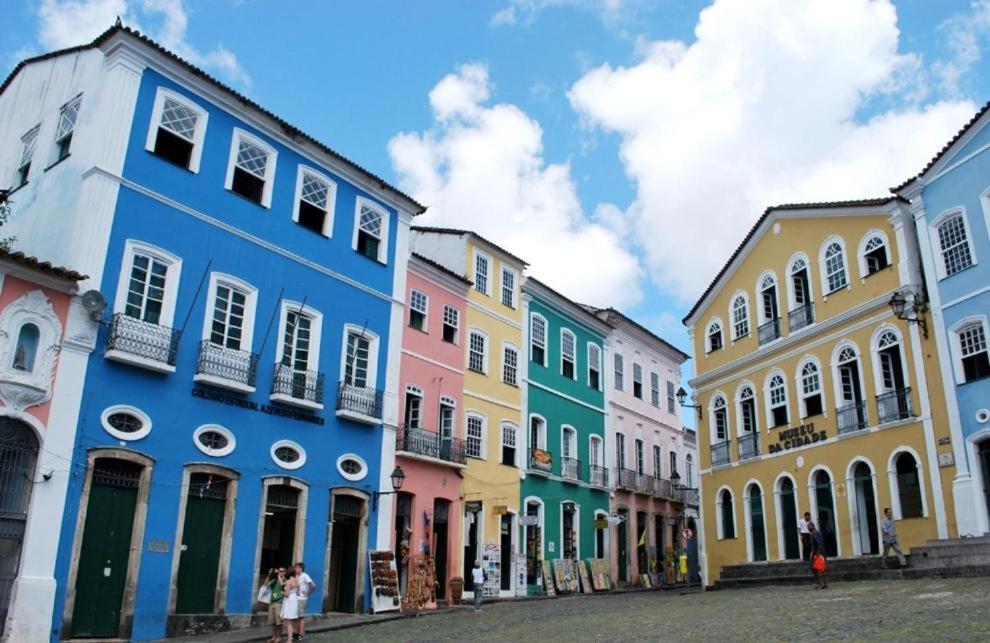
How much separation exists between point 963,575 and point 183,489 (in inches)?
633

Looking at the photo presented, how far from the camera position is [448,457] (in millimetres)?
24812

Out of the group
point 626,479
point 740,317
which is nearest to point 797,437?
point 740,317

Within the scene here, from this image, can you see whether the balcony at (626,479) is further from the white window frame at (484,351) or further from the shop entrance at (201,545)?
the shop entrance at (201,545)

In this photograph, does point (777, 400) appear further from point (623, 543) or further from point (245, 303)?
point (245, 303)

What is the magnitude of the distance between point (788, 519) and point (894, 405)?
549 cm

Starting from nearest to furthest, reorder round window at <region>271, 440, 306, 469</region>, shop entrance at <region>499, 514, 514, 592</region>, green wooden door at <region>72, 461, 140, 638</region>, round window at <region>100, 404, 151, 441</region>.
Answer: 1. green wooden door at <region>72, 461, 140, 638</region>
2. round window at <region>100, 404, 151, 441</region>
3. round window at <region>271, 440, 306, 469</region>
4. shop entrance at <region>499, 514, 514, 592</region>

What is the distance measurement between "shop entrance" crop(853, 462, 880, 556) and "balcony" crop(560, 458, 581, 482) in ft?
34.2

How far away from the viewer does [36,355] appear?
Result: 15062mm

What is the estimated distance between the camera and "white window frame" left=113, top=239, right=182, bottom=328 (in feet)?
54.5

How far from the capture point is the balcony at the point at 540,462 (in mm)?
29000

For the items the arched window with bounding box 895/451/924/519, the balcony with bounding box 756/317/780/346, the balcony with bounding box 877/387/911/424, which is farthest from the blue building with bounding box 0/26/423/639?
the arched window with bounding box 895/451/924/519

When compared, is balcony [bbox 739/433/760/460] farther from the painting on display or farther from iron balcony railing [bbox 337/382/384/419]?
iron balcony railing [bbox 337/382/384/419]

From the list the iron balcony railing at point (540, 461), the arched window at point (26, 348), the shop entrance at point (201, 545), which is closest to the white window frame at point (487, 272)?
the iron balcony railing at point (540, 461)

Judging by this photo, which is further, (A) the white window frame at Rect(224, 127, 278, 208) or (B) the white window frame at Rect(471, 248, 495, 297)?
(B) the white window frame at Rect(471, 248, 495, 297)
